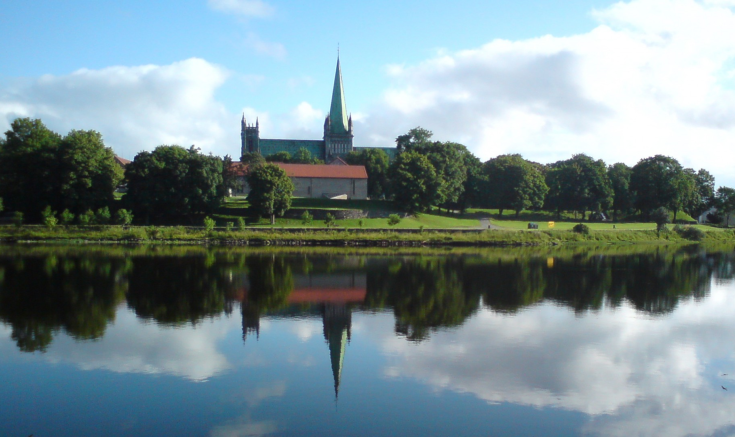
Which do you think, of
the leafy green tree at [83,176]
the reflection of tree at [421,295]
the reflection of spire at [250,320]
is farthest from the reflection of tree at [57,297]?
the leafy green tree at [83,176]

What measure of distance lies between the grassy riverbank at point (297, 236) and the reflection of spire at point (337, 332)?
27.2 metres

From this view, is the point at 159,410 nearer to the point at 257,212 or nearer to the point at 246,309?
the point at 246,309

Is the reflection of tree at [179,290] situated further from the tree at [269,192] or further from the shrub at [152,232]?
the tree at [269,192]

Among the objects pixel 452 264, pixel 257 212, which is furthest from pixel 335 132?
pixel 452 264

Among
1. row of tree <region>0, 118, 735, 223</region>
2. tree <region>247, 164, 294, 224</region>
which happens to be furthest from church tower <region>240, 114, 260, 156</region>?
tree <region>247, 164, 294, 224</region>

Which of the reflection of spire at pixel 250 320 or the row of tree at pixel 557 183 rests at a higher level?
the row of tree at pixel 557 183

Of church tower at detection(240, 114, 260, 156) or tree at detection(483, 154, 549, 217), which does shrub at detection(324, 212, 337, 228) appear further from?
church tower at detection(240, 114, 260, 156)

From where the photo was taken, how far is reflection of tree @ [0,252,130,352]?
17.0 metres

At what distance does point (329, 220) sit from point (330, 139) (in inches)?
2311

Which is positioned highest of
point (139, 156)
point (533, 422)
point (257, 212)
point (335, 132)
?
point (335, 132)

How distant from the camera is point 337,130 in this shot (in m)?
110

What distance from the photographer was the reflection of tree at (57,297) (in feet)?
55.8

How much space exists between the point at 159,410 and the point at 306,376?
3.50 metres

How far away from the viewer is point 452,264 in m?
35.1
